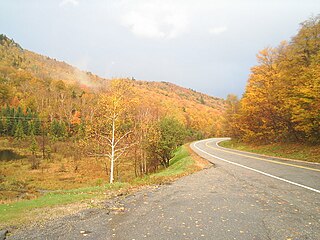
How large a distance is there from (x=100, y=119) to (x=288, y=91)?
55.9 ft

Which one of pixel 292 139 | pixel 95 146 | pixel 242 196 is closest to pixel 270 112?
pixel 292 139

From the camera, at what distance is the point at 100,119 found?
16.4m

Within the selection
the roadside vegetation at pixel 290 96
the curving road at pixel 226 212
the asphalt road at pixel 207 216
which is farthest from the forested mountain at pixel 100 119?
the roadside vegetation at pixel 290 96

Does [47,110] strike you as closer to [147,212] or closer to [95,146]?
[95,146]

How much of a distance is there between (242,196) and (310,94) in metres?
13.9

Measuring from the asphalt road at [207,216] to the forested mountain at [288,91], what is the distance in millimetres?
12257

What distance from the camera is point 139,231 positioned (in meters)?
4.81

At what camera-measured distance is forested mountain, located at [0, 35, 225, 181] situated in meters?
16.2

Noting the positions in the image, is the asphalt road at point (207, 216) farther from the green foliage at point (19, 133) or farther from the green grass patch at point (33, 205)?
the green foliage at point (19, 133)

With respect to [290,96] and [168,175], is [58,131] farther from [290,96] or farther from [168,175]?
[168,175]

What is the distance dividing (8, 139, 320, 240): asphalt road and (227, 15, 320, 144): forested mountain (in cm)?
1226

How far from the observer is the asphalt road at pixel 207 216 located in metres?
4.59

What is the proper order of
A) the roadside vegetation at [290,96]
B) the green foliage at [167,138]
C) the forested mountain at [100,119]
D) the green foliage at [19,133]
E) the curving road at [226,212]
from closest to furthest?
the curving road at [226,212]
the forested mountain at [100,119]
the roadside vegetation at [290,96]
the green foliage at [167,138]
the green foliage at [19,133]

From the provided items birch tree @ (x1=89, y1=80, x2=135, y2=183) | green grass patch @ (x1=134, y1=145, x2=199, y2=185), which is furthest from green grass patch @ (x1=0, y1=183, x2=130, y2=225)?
birch tree @ (x1=89, y1=80, x2=135, y2=183)
